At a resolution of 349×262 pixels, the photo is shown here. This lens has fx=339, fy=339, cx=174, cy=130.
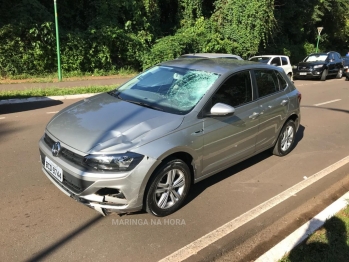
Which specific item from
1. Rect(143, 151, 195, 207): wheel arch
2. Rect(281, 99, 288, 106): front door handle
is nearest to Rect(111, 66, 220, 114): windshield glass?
Rect(143, 151, 195, 207): wheel arch

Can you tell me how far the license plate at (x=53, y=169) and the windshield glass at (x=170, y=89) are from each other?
1252 mm

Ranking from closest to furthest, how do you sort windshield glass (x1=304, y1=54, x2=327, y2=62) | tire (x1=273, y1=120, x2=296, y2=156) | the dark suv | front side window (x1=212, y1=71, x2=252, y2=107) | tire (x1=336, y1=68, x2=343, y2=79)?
front side window (x1=212, y1=71, x2=252, y2=107) < tire (x1=273, y1=120, x2=296, y2=156) < the dark suv < windshield glass (x1=304, y1=54, x2=327, y2=62) < tire (x1=336, y1=68, x2=343, y2=79)

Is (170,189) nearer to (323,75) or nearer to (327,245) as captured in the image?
(327,245)

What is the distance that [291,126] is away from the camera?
594cm

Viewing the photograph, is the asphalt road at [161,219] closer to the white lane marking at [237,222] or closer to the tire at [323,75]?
the white lane marking at [237,222]

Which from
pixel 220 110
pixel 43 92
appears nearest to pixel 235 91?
pixel 220 110

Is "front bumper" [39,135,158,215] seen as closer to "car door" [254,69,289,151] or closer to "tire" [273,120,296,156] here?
"car door" [254,69,289,151]

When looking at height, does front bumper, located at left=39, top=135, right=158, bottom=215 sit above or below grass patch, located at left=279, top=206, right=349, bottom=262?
above

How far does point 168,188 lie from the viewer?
375 cm

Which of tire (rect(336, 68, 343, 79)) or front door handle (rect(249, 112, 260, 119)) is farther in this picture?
tire (rect(336, 68, 343, 79))

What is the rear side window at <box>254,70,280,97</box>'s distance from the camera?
5027 millimetres

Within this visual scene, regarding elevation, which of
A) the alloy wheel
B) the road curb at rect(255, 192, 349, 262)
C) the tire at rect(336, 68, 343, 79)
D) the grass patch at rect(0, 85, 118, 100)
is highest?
the alloy wheel

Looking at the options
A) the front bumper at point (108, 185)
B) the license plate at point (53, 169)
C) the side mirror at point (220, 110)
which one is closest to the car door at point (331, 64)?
the side mirror at point (220, 110)

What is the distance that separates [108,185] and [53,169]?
0.75m
